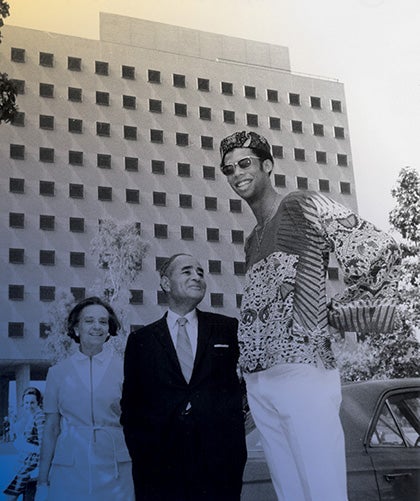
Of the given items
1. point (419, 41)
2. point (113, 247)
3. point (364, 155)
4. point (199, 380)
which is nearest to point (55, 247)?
point (113, 247)

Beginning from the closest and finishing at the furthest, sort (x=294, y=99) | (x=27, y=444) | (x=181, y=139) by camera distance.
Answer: (x=27, y=444), (x=181, y=139), (x=294, y=99)

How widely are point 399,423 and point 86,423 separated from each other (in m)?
1.31

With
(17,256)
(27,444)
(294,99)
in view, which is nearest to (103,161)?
(17,256)

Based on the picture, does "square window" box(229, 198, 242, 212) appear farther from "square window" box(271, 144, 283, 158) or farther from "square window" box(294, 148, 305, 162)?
"square window" box(294, 148, 305, 162)

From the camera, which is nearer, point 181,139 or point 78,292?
point 78,292

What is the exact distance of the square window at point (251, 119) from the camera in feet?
12.3

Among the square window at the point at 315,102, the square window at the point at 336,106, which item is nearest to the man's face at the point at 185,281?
the square window at the point at 315,102

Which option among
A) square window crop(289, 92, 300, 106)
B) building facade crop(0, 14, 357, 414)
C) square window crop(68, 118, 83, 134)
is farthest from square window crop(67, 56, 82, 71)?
square window crop(289, 92, 300, 106)

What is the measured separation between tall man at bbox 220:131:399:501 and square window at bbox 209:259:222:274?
5.2 inches

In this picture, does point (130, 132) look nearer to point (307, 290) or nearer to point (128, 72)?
point (128, 72)

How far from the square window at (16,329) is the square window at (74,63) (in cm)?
115

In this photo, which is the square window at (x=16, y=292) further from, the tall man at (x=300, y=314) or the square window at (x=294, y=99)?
the square window at (x=294, y=99)

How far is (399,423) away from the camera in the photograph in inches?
135

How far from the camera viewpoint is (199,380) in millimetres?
3295
